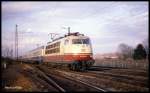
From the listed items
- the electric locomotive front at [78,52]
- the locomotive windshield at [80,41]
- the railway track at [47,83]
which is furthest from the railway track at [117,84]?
the locomotive windshield at [80,41]

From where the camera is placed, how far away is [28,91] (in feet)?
45.9

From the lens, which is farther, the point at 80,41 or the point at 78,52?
the point at 80,41

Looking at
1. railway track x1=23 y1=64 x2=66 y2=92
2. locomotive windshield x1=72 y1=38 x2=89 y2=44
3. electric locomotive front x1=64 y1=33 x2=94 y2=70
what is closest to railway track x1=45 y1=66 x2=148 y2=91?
railway track x1=23 y1=64 x2=66 y2=92

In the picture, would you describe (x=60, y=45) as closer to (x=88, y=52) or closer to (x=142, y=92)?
(x=88, y=52)

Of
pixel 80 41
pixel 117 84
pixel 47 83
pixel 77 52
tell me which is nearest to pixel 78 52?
pixel 77 52

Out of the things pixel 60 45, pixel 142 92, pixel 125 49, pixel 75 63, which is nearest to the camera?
pixel 142 92

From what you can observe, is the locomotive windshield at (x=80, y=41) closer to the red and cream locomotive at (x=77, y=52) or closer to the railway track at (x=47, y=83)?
the red and cream locomotive at (x=77, y=52)

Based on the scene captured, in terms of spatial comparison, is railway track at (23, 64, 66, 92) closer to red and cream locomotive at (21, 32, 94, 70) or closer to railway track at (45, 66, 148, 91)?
railway track at (45, 66, 148, 91)

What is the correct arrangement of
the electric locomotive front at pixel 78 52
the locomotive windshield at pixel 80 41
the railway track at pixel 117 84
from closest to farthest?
1. the railway track at pixel 117 84
2. the electric locomotive front at pixel 78 52
3. the locomotive windshield at pixel 80 41

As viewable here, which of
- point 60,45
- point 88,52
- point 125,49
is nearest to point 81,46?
point 88,52

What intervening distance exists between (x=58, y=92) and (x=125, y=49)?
446ft

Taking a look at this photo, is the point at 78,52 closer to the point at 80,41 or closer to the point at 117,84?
the point at 80,41

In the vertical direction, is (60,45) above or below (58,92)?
above

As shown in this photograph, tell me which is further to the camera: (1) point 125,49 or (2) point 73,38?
(1) point 125,49
